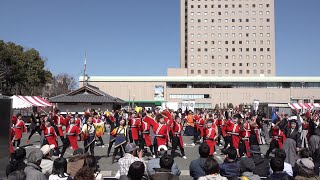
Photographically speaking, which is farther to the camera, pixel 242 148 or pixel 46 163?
pixel 242 148

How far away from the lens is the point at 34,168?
5.15 m

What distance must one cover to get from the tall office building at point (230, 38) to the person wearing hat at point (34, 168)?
304 ft

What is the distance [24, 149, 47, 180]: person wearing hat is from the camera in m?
4.99

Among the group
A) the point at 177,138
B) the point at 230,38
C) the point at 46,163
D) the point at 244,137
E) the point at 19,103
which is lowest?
the point at 177,138

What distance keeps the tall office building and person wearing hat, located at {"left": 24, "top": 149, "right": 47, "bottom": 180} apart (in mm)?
92554

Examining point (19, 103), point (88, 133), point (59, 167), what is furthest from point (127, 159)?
point (19, 103)

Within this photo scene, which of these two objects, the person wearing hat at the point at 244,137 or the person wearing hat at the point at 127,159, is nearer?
the person wearing hat at the point at 127,159

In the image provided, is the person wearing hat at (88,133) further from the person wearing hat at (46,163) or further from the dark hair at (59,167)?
the dark hair at (59,167)

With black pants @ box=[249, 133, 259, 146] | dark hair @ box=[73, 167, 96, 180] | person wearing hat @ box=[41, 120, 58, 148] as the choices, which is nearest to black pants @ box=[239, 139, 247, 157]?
black pants @ box=[249, 133, 259, 146]

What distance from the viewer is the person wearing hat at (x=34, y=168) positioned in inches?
196

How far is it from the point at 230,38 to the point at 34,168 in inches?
3887

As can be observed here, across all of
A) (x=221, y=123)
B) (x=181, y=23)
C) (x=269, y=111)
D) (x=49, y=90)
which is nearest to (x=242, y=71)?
(x=181, y=23)

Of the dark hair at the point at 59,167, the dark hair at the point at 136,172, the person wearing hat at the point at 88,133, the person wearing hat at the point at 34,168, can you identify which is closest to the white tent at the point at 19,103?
the person wearing hat at the point at 88,133

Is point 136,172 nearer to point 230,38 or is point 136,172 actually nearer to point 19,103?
point 19,103
